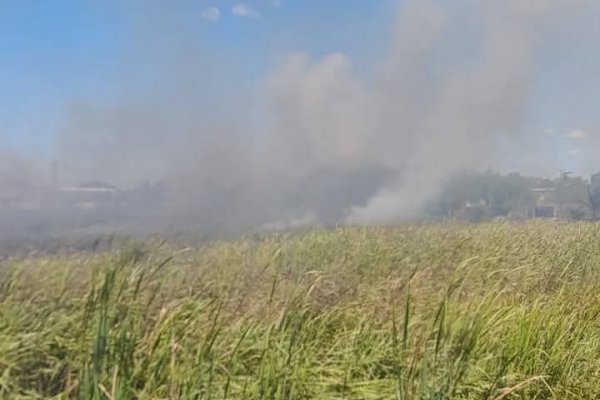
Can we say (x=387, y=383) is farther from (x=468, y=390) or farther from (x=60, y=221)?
(x=60, y=221)

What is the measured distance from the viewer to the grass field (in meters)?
2.65

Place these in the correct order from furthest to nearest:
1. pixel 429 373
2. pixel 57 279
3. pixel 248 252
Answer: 1. pixel 248 252
2. pixel 57 279
3. pixel 429 373

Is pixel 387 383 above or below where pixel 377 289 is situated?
below

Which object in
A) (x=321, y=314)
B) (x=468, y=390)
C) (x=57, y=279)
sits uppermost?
(x=57, y=279)

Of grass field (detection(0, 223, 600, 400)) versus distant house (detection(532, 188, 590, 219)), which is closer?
grass field (detection(0, 223, 600, 400))

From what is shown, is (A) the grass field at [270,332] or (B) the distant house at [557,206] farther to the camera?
(B) the distant house at [557,206]

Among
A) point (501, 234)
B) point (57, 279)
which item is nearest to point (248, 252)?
point (57, 279)

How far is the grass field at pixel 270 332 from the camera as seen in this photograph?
2.65 meters

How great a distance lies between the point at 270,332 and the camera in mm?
3141

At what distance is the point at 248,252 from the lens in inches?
214

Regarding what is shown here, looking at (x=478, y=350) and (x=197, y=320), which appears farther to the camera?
(x=478, y=350)

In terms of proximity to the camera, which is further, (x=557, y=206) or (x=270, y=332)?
(x=557, y=206)

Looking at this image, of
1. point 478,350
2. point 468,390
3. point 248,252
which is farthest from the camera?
point 248,252

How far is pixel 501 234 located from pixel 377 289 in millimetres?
4463
